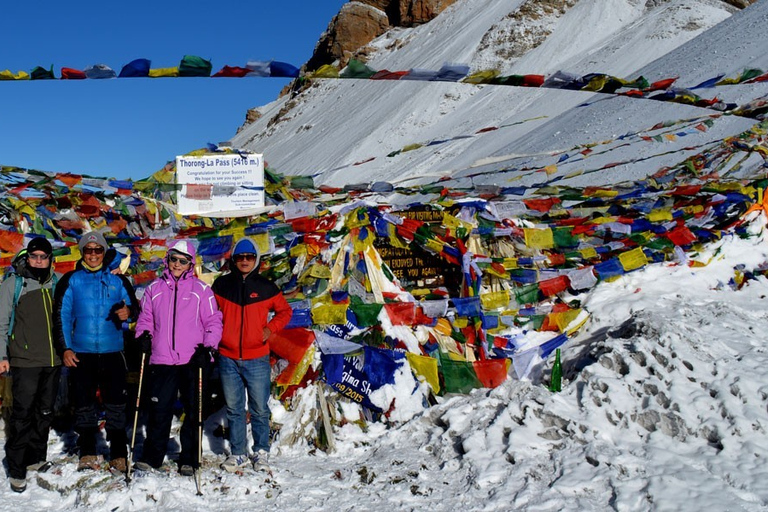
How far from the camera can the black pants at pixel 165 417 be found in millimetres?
4250

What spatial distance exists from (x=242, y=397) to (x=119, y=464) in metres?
0.92

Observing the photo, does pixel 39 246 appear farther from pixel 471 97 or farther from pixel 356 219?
pixel 471 97

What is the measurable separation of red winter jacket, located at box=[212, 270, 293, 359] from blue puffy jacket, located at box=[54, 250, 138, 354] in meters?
0.73

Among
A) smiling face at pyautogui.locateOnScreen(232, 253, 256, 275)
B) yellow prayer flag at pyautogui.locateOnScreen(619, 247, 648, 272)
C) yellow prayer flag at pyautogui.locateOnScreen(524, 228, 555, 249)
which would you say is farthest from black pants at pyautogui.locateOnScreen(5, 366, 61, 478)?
yellow prayer flag at pyautogui.locateOnScreen(619, 247, 648, 272)

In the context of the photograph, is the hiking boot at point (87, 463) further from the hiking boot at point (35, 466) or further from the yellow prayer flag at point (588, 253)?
the yellow prayer flag at point (588, 253)

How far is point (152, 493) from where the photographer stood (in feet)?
12.9

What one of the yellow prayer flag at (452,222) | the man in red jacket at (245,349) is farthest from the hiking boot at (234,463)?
the yellow prayer flag at (452,222)

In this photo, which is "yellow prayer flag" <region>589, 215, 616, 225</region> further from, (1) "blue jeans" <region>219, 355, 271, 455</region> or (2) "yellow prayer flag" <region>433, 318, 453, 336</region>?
(1) "blue jeans" <region>219, 355, 271, 455</region>

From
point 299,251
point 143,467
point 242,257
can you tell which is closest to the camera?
point 143,467

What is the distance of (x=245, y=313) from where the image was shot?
14.6 feet

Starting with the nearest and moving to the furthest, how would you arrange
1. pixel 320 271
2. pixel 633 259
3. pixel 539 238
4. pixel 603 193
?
1. pixel 320 271
2. pixel 633 259
3. pixel 539 238
4. pixel 603 193

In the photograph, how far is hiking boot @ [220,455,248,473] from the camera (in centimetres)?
433

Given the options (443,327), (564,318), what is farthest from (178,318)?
(564,318)

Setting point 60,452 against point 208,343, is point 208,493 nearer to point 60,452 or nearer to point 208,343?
point 208,343
